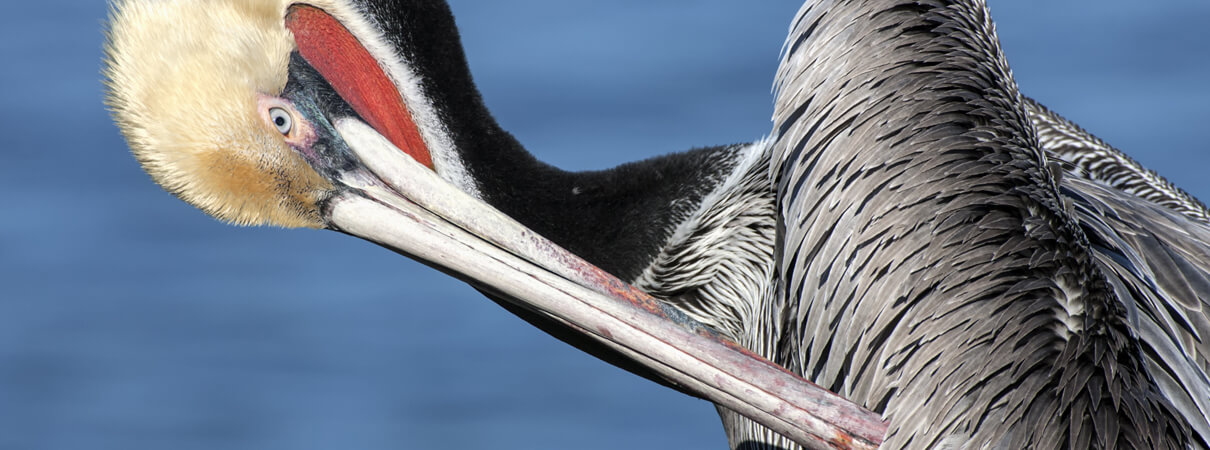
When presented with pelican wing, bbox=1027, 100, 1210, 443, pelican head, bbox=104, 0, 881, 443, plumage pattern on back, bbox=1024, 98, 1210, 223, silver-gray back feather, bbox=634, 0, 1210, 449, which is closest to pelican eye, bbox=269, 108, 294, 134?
pelican head, bbox=104, 0, 881, 443

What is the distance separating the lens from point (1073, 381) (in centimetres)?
195

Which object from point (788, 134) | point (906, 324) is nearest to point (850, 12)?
point (788, 134)

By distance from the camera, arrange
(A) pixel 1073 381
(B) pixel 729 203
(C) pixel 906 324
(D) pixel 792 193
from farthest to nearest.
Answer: (B) pixel 729 203 < (D) pixel 792 193 < (C) pixel 906 324 < (A) pixel 1073 381

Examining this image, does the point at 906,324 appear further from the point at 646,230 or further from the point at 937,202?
the point at 646,230

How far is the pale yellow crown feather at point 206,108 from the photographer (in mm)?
2449

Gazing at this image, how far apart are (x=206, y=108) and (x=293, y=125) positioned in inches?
7.2

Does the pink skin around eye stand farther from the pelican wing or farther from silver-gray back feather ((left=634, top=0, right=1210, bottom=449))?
the pelican wing

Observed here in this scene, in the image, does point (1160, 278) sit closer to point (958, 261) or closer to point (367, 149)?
point (958, 261)

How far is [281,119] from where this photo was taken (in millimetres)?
2561

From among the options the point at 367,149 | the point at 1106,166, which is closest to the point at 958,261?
the point at 367,149

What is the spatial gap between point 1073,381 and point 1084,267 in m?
0.20

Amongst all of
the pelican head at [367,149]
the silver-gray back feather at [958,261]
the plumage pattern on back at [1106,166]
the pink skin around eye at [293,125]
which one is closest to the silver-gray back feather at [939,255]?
the silver-gray back feather at [958,261]

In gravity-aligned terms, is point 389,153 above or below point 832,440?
above

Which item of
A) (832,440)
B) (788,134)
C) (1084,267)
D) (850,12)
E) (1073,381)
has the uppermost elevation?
(850,12)
